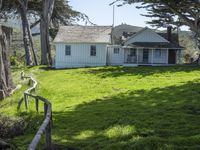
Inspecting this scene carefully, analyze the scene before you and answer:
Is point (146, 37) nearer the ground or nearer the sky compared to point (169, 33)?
nearer the ground

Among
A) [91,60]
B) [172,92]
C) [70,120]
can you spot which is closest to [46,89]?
[172,92]

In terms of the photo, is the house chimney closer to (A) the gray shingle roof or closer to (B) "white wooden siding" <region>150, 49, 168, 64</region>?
(B) "white wooden siding" <region>150, 49, 168, 64</region>

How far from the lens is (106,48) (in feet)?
146

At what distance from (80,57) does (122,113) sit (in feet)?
96.7

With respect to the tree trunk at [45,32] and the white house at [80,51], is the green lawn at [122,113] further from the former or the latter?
the tree trunk at [45,32]

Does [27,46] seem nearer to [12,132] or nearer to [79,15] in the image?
[79,15]

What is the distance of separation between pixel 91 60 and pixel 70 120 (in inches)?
1184

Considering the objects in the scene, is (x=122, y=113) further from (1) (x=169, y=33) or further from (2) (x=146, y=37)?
(1) (x=169, y=33)

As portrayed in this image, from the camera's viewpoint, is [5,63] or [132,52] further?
[132,52]

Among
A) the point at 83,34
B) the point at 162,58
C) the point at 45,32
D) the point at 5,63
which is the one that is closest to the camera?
the point at 5,63

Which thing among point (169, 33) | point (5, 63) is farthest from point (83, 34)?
point (5, 63)

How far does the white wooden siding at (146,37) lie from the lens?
46688 millimetres

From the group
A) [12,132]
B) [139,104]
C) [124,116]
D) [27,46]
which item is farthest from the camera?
[27,46]

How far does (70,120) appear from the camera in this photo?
14.7 m
